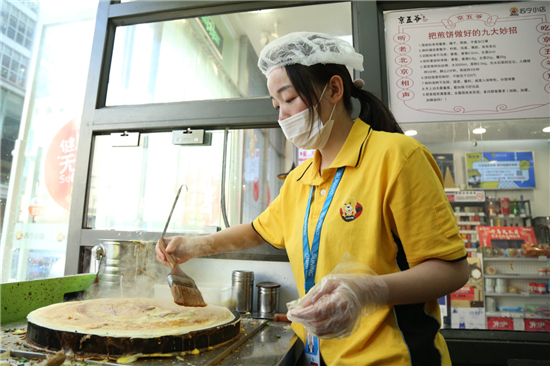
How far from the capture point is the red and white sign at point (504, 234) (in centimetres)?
165

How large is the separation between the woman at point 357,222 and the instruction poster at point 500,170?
2.92 ft

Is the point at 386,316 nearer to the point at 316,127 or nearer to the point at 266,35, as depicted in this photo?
the point at 316,127

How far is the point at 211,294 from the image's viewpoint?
5.53 ft

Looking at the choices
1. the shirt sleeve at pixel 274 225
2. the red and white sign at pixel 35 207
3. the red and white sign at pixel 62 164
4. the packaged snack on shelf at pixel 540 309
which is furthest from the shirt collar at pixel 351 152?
the red and white sign at pixel 35 207

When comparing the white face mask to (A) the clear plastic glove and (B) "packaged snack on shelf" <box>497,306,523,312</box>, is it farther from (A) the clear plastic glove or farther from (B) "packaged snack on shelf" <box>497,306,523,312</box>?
(B) "packaged snack on shelf" <box>497,306,523,312</box>

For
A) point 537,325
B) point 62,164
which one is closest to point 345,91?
point 537,325

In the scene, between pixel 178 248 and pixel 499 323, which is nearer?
pixel 178 248

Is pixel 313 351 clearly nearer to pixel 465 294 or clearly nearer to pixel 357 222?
pixel 357 222

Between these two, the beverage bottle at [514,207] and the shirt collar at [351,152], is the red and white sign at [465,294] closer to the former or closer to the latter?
the beverage bottle at [514,207]

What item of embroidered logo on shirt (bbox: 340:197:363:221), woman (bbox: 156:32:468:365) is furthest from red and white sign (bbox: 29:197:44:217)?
embroidered logo on shirt (bbox: 340:197:363:221)

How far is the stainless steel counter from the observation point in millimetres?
961

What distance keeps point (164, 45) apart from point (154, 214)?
132 cm

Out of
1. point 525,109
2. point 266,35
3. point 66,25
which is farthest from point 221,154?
point 66,25

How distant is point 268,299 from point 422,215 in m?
1.04
